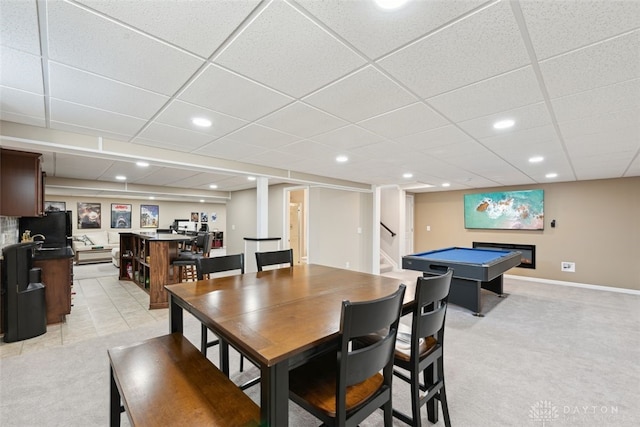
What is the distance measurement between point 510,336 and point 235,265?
3.12 meters

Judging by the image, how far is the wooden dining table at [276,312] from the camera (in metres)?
1.01

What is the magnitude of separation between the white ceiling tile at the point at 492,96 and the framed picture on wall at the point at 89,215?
10952 mm

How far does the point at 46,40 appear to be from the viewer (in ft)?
4.48

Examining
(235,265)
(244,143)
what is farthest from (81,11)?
(244,143)

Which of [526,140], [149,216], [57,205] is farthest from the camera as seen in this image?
[149,216]

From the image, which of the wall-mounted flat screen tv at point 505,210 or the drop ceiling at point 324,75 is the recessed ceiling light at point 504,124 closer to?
the drop ceiling at point 324,75

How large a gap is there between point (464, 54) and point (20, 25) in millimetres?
2136

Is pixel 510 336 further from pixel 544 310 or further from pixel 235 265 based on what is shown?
pixel 235 265

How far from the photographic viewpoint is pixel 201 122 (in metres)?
→ 2.54

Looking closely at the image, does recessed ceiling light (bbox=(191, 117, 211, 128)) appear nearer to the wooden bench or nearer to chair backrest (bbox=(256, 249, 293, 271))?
chair backrest (bbox=(256, 249, 293, 271))

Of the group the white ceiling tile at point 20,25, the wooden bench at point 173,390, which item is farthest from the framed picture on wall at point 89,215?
the wooden bench at point 173,390

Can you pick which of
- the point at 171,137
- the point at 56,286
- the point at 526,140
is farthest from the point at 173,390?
the point at 526,140

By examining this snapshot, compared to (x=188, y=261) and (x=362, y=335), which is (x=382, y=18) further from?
(x=188, y=261)

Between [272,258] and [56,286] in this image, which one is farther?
[56,286]
